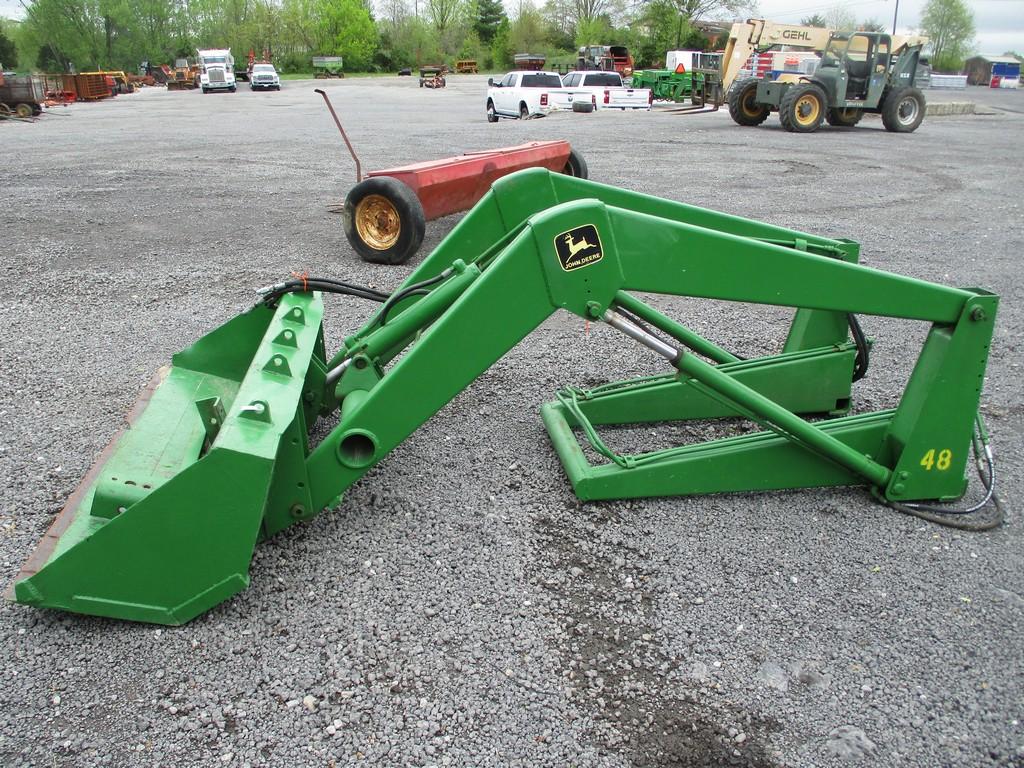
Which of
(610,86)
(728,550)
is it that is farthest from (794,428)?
(610,86)

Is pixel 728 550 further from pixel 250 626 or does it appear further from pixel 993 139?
pixel 993 139

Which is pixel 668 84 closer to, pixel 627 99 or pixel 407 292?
pixel 627 99

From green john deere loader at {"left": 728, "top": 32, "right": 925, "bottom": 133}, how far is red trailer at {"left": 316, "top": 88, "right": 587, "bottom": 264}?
495 inches

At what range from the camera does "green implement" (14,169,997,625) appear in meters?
2.50

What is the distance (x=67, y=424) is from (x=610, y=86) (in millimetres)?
25327

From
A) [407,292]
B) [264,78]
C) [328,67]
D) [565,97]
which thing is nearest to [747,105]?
[565,97]

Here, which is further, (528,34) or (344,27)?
(344,27)

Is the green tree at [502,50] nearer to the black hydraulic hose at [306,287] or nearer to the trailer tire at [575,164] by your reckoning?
the trailer tire at [575,164]

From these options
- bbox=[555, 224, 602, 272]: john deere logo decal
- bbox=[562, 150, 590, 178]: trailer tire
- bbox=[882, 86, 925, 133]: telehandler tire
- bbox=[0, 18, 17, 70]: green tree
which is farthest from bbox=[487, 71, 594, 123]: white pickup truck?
bbox=[0, 18, 17, 70]: green tree

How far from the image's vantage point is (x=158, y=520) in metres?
2.46

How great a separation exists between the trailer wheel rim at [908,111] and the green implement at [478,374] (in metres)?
17.5

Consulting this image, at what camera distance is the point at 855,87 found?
18.5 m

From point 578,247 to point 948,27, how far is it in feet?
351

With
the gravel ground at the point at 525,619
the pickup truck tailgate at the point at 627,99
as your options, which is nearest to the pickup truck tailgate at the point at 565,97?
the pickup truck tailgate at the point at 627,99
